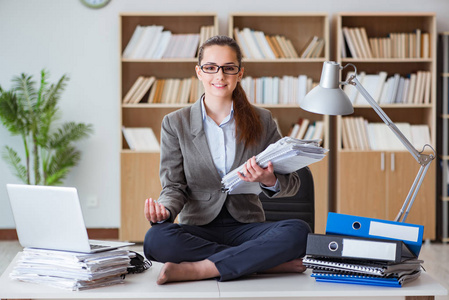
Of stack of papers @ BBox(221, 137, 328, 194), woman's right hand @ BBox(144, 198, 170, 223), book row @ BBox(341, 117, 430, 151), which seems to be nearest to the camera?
stack of papers @ BBox(221, 137, 328, 194)

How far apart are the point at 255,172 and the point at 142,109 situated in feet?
10.4

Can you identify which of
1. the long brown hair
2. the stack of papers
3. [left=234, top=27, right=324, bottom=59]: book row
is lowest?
the stack of papers

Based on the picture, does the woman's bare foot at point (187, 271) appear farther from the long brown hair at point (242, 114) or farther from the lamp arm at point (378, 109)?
the lamp arm at point (378, 109)

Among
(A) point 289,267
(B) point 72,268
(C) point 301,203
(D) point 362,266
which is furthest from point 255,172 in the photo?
(C) point 301,203

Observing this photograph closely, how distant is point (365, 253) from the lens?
6.18 ft

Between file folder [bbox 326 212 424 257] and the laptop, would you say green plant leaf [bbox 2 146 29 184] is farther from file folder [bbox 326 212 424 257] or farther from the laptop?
file folder [bbox 326 212 424 257]

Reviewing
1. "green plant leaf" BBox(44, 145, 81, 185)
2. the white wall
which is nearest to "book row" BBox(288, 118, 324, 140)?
the white wall

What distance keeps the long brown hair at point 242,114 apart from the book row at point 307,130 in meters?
2.42

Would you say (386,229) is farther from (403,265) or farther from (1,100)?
(1,100)

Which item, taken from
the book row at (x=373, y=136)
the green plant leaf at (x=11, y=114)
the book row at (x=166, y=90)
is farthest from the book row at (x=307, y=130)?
the green plant leaf at (x=11, y=114)

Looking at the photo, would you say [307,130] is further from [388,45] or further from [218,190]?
[218,190]

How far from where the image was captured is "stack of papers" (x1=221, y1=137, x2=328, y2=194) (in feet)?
6.22

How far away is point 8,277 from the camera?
77.1 inches

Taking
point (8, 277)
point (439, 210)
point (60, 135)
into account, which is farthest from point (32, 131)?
point (439, 210)
